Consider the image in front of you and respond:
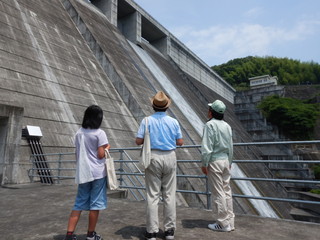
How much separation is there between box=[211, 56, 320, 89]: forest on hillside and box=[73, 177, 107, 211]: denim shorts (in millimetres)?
62147

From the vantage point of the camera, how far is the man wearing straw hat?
2994 mm

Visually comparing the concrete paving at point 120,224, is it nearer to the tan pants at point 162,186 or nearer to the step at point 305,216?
the tan pants at point 162,186

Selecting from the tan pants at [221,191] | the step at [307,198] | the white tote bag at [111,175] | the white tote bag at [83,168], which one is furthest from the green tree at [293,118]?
the white tote bag at [83,168]

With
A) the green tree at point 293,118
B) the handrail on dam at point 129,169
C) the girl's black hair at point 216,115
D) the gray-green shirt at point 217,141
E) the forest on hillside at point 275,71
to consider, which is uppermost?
the forest on hillside at point 275,71

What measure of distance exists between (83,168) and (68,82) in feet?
28.9

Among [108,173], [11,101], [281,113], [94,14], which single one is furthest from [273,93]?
[108,173]

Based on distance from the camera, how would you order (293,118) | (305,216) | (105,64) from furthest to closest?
(293,118), (305,216), (105,64)

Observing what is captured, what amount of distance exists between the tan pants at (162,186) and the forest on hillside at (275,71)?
6168cm

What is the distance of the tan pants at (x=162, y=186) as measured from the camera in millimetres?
3008

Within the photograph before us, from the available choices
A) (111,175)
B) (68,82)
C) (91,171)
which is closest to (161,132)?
(111,175)

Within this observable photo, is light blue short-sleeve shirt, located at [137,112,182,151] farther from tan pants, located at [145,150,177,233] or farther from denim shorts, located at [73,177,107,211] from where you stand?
denim shorts, located at [73,177,107,211]

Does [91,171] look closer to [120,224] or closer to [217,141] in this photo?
[120,224]

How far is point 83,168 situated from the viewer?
2.87 meters

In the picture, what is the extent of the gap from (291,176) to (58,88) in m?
20.5
